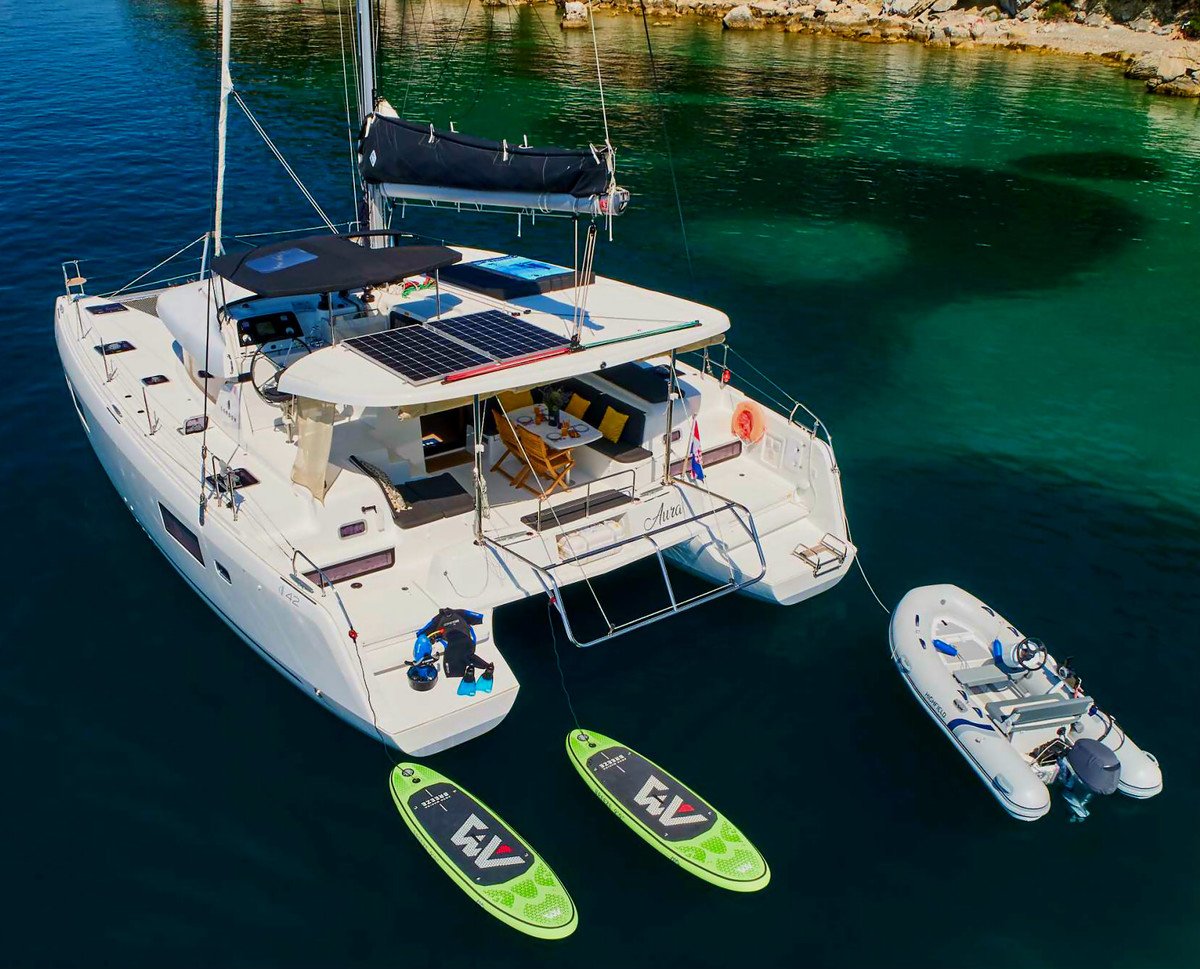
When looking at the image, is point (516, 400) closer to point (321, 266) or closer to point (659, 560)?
point (321, 266)

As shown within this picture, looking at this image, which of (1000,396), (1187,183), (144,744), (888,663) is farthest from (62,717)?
(1187,183)

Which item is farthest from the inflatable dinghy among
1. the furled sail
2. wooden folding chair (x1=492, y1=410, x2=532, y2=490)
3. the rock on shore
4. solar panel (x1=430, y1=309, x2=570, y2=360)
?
the rock on shore

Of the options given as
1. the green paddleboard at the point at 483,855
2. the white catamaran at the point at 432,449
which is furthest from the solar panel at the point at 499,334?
the green paddleboard at the point at 483,855

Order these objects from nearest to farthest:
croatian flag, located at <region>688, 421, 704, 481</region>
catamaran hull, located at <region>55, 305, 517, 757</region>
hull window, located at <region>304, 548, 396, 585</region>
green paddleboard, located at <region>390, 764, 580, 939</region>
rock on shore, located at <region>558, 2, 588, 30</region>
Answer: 1. green paddleboard, located at <region>390, 764, 580, 939</region>
2. catamaran hull, located at <region>55, 305, 517, 757</region>
3. hull window, located at <region>304, 548, 396, 585</region>
4. croatian flag, located at <region>688, 421, 704, 481</region>
5. rock on shore, located at <region>558, 2, 588, 30</region>

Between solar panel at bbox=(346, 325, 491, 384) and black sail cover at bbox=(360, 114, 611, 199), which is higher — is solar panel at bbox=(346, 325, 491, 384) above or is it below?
below

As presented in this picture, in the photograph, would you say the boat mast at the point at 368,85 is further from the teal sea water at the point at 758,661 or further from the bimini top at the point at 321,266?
the teal sea water at the point at 758,661

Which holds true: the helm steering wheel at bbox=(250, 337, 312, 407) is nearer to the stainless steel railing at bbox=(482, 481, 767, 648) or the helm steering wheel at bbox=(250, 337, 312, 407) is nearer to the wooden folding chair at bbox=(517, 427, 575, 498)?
the wooden folding chair at bbox=(517, 427, 575, 498)
